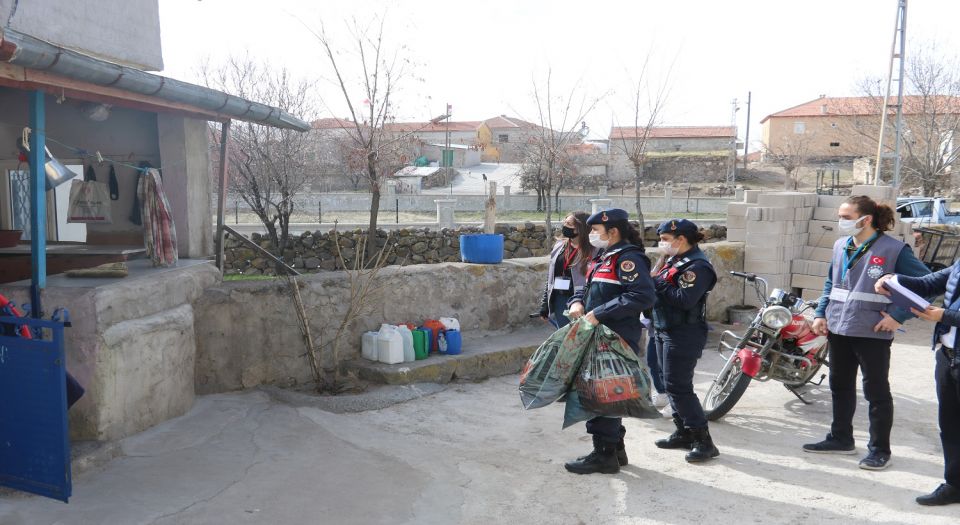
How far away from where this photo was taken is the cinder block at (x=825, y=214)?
10422 millimetres

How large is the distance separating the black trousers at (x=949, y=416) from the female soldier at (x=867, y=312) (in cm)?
47

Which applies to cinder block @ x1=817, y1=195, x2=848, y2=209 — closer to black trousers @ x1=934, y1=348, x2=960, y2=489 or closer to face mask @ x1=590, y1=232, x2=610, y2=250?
black trousers @ x1=934, y1=348, x2=960, y2=489

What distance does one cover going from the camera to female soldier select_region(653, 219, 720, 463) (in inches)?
189

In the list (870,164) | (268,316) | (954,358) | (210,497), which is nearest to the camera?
(954,358)

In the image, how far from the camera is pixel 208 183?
24.3 ft

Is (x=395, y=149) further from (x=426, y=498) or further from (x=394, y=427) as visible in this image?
(x=426, y=498)

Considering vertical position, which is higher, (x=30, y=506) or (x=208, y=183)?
(x=208, y=183)

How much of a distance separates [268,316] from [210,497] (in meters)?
2.39

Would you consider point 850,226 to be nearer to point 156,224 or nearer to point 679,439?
point 679,439

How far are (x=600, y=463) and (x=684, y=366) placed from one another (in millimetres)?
814

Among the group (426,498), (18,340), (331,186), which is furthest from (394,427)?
(331,186)

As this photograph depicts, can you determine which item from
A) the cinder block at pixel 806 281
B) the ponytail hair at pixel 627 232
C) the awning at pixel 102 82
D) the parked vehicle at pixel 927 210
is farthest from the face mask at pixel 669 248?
the parked vehicle at pixel 927 210

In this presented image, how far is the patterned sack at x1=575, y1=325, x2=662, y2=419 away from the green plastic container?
2.72m

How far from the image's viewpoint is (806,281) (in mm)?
10188
